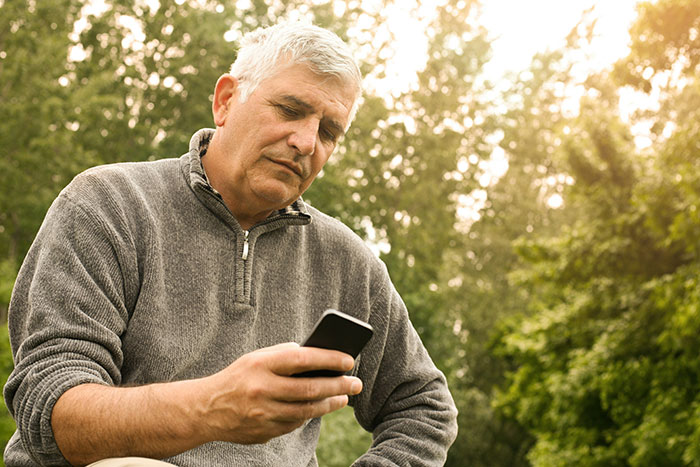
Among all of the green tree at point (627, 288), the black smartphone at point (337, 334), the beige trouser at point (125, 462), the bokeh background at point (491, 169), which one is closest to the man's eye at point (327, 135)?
the black smartphone at point (337, 334)

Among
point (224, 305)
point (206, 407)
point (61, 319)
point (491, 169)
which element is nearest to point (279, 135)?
point (224, 305)

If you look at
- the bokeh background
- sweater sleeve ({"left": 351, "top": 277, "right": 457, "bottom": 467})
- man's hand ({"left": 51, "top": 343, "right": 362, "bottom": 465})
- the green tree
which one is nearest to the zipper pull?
sweater sleeve ({"left": 351, "top": 277, "right": 457, "bottom": 467})

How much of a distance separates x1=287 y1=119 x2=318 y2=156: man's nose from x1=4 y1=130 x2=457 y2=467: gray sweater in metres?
0.20

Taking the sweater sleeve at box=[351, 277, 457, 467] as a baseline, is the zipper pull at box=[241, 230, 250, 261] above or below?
above

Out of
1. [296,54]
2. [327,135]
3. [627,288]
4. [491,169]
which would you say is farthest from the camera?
[491,169]

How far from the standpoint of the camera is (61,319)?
1525 millimetres

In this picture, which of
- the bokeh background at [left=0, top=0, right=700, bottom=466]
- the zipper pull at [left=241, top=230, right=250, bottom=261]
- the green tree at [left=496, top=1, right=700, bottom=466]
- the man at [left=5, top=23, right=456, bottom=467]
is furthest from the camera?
the bokeh background at [left=0, top=0, right=700, bottom=466]

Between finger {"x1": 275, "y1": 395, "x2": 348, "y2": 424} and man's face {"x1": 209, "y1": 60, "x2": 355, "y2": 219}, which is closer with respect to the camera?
finger {"x1": 275, "y1": 395, "x2": 348, "y2": 424}

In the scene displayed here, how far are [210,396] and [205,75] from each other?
1712 cm

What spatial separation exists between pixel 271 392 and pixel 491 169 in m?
23.7

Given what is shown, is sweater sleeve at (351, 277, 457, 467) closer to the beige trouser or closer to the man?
the man

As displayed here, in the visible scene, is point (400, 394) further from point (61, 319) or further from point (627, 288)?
point (627, 288)

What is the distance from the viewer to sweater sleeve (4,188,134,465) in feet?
4.80

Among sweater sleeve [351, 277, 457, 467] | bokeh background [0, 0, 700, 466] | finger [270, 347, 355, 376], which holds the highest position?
finger [270, 347, 355, 376]
